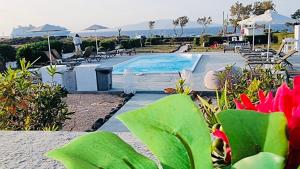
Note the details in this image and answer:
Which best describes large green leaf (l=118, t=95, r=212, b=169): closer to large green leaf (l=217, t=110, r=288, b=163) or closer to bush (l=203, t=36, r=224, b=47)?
large green leaf (l=217, t=110, r=288, b=163)

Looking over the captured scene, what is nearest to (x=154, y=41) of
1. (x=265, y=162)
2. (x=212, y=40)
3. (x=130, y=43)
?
(x=130, y=43)

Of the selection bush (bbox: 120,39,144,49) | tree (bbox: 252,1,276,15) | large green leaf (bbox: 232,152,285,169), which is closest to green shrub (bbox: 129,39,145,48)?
bush (bbox: 120,39,144,49)

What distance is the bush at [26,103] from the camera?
3748 mm

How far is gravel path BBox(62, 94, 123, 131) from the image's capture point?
6703 millimetres

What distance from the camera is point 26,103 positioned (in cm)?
399

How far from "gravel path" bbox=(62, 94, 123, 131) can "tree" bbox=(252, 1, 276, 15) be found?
27.8 meters

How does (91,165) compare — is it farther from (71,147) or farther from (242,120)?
(242,120)

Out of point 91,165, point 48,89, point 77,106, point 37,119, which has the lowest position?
point 77,106

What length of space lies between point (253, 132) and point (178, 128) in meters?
0.07

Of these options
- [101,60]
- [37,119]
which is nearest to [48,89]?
[37,119]

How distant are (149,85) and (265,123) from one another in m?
10.3

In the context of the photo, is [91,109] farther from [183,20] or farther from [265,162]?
[183,20]

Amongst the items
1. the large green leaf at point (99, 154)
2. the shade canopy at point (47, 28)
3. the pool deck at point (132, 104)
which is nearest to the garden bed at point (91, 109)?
the pool deck at point (132, 104)

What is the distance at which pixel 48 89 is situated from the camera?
15.3 feet
